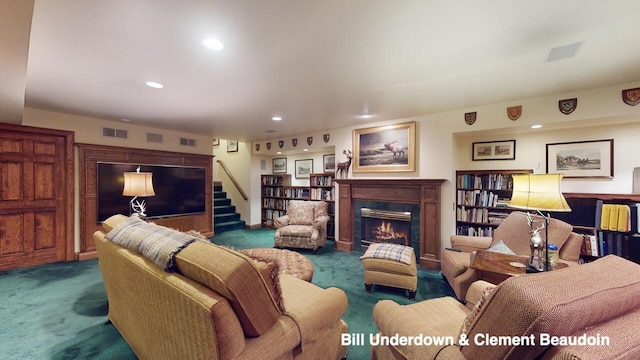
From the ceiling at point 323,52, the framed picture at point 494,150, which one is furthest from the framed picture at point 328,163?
the framed picture at point 494,150

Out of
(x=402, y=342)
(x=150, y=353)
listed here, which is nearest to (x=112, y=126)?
(x=150, y=353)

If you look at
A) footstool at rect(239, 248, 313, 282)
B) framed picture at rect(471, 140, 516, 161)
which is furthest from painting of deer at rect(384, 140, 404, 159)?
footstool at rect(239, 248, 313, 282)

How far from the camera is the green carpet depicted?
75.2 inches

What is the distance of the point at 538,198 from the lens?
191 cm

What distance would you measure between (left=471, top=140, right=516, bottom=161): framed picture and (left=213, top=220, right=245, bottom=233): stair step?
5350mm

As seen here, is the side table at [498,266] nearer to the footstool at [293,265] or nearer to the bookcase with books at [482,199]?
the footstool at [293,265]

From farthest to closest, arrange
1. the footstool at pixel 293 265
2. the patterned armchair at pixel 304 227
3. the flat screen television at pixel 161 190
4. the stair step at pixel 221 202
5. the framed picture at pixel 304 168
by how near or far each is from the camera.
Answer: the stair step at pixel 221 202
the framed picture at pixel 304 168
the patterned armchair at pixel 304 227
the flat screen television at pixel 161 190
the footstool at pixel 293 265

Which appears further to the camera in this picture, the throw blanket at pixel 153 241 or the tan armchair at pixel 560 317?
the throw blanket at pixel 153 241

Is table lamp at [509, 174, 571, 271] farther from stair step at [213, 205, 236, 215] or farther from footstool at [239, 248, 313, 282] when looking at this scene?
stair step at [213, 205, 236, 215]

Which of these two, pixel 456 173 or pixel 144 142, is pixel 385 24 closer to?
pixel 456 173

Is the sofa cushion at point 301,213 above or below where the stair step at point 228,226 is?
above

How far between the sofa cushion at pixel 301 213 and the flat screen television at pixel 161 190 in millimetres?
2047

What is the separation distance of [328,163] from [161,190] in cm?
336

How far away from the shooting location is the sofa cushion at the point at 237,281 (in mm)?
1045
